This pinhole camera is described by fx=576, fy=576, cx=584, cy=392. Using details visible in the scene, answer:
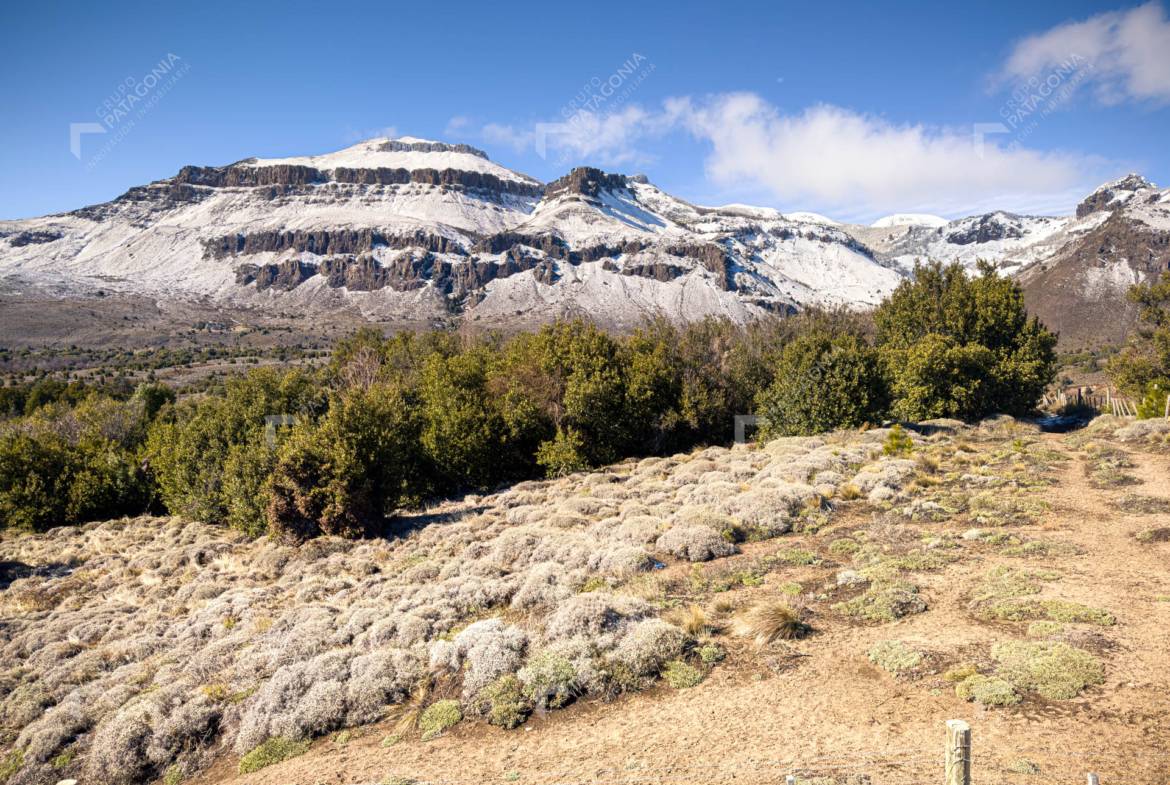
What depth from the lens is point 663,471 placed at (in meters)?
31.1

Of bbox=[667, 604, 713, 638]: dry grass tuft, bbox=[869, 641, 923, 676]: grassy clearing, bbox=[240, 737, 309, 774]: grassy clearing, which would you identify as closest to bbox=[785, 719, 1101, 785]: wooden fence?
bbox=[869, 641, 923, 676]: grassy clearing

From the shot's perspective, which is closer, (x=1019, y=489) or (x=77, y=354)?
(x=1019, y=489)

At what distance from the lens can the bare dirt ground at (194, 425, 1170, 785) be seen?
7848 millimetres

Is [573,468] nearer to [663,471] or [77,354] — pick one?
[663,471]

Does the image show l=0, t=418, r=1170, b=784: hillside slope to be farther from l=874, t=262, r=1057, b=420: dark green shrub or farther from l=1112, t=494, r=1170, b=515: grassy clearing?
l=874, t=262, r=1057, b=420: dark green shrub

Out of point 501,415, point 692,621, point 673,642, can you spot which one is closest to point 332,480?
point 501,415

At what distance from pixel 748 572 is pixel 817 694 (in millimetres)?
5549

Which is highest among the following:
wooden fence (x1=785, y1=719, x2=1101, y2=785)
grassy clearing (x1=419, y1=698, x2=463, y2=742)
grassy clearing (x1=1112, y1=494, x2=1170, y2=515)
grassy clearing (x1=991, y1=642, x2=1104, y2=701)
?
wooden fence (x1=785, y1=719, x2=1101, y2=785)

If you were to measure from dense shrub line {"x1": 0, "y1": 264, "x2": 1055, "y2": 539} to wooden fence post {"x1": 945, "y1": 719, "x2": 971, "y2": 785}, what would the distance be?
24.2 metres

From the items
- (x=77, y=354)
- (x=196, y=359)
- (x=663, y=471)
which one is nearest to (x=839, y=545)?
(x=663, y=471)

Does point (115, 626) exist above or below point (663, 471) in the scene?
below

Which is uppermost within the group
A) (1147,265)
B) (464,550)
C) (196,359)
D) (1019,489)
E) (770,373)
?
(1147,265)

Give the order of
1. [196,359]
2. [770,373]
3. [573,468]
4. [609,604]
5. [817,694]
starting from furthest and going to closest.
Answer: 1. [196,359]
2. [770,373]
3. [573,468]
4. [609,604]
5. [817,694]

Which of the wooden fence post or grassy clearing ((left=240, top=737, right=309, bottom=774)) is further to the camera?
grassy clearing ((left=240, top=737, right=309, bottom=774))
